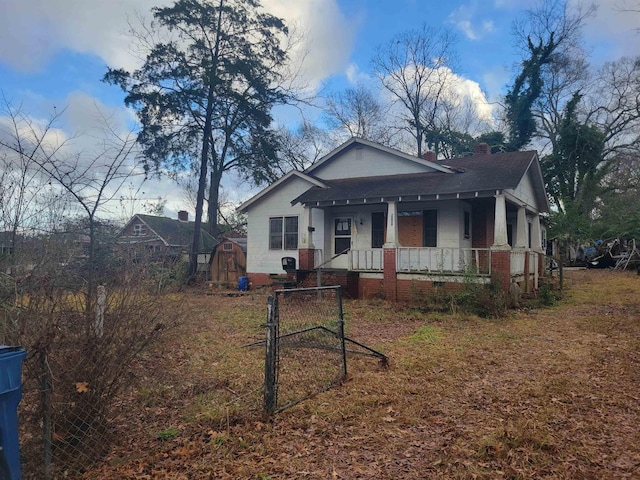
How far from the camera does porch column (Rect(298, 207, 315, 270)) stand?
16103 mm

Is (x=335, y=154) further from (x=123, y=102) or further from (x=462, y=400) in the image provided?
(x=462, y=400)

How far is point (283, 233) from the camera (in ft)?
59.1

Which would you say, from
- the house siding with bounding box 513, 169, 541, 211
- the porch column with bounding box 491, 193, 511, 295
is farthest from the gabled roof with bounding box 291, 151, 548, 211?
the porch column with bounding box 491, 193, 511, 295

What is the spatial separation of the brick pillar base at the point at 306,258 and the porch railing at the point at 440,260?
370cm

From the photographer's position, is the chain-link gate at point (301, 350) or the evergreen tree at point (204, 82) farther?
the evergreen tree at point (204, 82)

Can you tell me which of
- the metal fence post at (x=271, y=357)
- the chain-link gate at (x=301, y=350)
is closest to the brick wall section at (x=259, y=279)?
the chain-link gate at (x=301, y=350)

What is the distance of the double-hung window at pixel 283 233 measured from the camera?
58.4 feet

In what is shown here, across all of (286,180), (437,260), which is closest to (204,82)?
(286,180)

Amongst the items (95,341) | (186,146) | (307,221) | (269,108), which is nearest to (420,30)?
(269,108)

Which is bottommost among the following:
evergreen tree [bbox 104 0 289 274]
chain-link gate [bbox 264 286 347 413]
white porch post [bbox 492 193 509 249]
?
chain-link gate [bbox 264 286 347 413]

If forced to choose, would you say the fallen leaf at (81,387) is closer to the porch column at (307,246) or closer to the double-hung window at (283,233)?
the porch column at (307,246)

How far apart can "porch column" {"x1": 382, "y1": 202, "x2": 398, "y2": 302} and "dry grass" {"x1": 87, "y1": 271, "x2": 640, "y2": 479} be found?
5.64m

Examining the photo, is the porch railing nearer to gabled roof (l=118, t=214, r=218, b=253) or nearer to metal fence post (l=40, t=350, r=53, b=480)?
metal fence post (l=40, t=350, r=53, b=480)

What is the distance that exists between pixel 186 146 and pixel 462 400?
21.7 m
